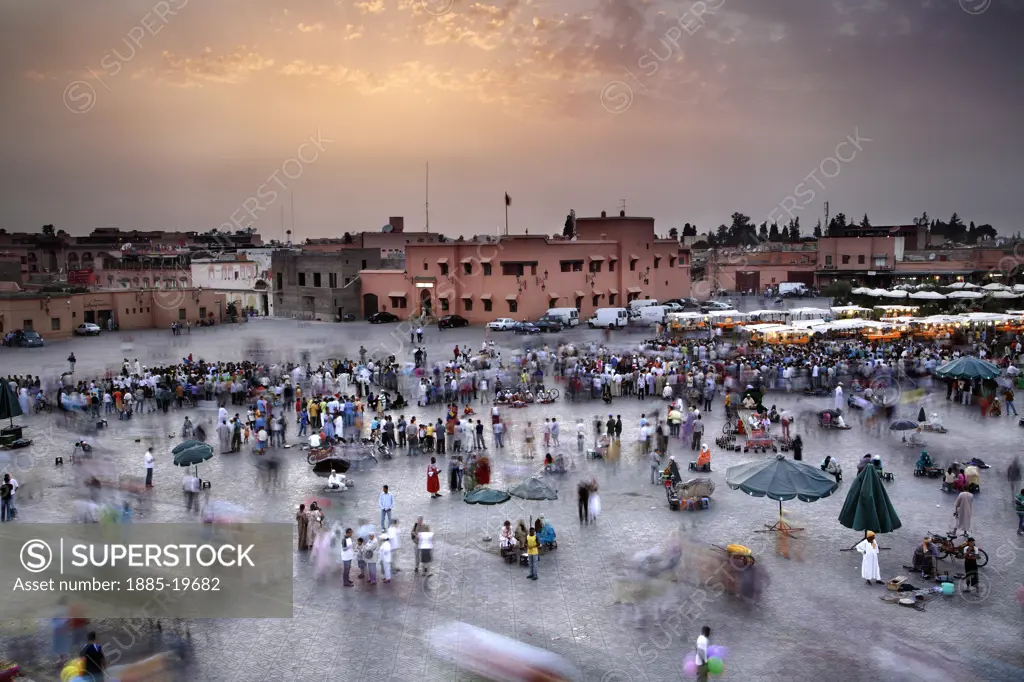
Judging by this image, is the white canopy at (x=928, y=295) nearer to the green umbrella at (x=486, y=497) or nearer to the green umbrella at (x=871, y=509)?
the green umbrella at (x=871, y=509)

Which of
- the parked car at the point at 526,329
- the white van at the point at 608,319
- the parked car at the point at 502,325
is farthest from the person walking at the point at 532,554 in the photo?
the white van at the point at 608,319

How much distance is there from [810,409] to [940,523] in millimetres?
10327

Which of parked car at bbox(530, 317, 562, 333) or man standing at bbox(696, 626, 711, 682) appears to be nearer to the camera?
man standing at bbox(696, 626, 711, 682)

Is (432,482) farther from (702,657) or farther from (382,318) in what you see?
(382,318)

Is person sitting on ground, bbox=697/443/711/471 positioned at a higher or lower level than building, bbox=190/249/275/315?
lower

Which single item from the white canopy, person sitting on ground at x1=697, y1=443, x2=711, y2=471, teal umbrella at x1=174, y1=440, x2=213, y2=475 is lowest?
person sitting on ground at x1=697, y1=443, x2=711, y2=471

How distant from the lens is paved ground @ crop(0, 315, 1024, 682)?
10062 mm

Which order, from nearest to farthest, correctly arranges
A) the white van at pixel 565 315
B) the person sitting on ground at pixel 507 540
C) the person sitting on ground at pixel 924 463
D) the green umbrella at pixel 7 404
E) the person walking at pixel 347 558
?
the person walking at pixel 347 558, the person sitting on ground at pixel 507 540, the person sitting on ground at pixel 924 463, the green umbrella at pixel 7 404, the white van at pixel 565 315

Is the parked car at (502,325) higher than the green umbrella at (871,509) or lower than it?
higher

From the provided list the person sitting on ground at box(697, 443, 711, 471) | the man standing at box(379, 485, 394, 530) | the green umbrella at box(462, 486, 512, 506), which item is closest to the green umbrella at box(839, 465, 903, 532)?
the person sitting on ground at box(697, 443, 711, 471)

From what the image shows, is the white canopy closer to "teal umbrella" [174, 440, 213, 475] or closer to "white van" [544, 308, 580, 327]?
"white van" [544, 308, 580, 327]

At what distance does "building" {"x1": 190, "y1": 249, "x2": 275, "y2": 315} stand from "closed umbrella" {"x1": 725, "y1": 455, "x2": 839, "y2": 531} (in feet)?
178

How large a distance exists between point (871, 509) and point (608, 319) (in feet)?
121

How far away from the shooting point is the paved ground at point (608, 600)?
10.1 m
